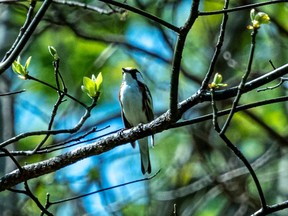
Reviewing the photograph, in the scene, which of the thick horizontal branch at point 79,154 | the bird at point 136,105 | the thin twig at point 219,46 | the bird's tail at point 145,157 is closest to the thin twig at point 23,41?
the thick horizontal branch at point 79,154

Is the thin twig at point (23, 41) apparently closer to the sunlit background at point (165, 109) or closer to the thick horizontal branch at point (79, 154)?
the thick horizontal branch at point (79, 154)

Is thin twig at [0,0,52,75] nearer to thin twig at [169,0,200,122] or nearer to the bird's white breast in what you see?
thin twig at [169,0,200,122]

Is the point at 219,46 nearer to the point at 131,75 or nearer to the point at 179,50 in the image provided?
the point at 179,50

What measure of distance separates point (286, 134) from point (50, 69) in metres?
3.10

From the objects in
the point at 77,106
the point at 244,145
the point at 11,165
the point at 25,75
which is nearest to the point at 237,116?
the point at 244,145

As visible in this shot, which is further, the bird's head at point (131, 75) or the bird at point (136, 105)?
the bird's head at point (131, 75)

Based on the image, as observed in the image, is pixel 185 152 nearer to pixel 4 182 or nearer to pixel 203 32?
pixel 203 32

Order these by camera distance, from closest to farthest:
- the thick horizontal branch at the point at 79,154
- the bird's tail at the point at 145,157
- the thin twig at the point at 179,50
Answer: the thin twig at the point at 179,50 → the thick horizontal branch at the point at 79,154 → the bird's tail at the point at 145,157

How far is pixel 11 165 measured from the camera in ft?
18.0

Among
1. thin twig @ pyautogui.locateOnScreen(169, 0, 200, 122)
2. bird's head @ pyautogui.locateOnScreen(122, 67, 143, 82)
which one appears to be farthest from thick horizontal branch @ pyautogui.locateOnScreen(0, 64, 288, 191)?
bird's head @ pyautogui.locateOnScreen(122, 67, 143, 82)

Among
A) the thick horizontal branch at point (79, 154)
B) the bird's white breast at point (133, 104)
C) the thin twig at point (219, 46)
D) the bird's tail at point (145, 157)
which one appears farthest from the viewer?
the bird's tail at point (145, 157)

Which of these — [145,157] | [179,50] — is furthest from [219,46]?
[145,157]

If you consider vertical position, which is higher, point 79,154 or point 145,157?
point 145,157

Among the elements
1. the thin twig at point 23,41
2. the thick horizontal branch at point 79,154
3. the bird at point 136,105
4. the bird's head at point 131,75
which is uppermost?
the bird's head at point 131,75
